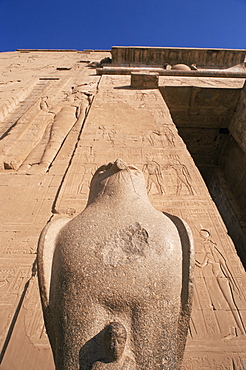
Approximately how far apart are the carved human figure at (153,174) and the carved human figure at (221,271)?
882mm

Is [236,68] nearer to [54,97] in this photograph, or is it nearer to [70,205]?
[54,97]

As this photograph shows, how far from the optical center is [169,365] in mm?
1007

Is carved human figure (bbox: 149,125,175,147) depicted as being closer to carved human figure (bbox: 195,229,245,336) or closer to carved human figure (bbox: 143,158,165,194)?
carved human figure (bbox: 143,158,165,194)

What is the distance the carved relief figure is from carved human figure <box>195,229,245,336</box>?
40.0 inches

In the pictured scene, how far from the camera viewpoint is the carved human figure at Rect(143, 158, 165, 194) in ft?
9.86

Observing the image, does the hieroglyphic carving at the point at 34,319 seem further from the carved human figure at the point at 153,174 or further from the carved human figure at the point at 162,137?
the carved human figure at the point at 162,137

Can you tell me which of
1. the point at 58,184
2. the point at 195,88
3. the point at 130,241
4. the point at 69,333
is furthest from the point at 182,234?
the point at 195,88

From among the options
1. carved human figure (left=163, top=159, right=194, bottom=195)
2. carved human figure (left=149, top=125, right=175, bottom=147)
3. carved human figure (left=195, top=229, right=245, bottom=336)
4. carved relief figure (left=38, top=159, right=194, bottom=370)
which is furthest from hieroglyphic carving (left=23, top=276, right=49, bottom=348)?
carved human figure (left=149, top=125, right=175, bottom=147)

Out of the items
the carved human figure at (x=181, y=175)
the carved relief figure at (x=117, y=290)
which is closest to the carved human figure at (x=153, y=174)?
the carved human figure at (x=181, y=175)

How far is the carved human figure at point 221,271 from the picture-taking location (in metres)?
1.84

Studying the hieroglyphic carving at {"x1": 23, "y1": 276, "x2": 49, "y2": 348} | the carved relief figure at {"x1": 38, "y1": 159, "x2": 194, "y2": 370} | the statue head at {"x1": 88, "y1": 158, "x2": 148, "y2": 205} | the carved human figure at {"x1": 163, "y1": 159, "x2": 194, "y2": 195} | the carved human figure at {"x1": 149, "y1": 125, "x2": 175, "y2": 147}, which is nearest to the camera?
the carved relief figure at {"x1": 38, "y1": 159, "x2": 194, "y2": 370}

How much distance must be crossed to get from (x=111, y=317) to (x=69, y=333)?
21 cm

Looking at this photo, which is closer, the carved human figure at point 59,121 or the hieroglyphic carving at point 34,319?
the hieroglyphic carving at point 34,319

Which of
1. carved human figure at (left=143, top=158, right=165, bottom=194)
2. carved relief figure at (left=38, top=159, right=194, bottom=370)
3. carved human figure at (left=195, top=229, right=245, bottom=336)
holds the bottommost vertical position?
carved human figure at (left=195, top=229, right=245, bottom=336)
